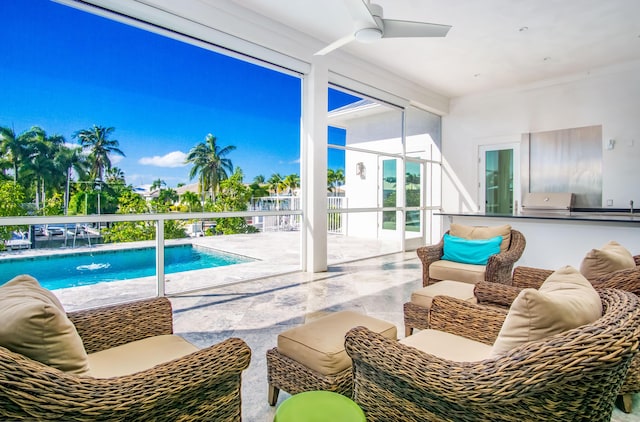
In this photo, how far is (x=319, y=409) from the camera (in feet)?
4.05

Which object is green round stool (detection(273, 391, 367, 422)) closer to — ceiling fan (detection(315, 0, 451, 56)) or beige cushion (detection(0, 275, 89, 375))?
beige cushion (detection(0, 275, 89, 375))

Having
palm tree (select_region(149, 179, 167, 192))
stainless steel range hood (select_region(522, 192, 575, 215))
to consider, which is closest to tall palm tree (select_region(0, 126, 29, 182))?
palm tree (select_region(149, 179, 167, 192))

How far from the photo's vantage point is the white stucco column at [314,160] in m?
5.18

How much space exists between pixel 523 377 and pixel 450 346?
0.72 metres

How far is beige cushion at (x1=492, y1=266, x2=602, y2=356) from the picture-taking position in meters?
1.04

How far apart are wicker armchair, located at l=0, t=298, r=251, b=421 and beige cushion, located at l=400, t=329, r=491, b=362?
844mm

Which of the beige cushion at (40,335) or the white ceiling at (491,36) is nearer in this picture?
the beige cushion at (40,335)

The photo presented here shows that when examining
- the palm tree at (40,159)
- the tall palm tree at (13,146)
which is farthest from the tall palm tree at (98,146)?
the tall palm tree at (13,146)

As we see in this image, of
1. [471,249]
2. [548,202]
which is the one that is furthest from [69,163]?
[548,202]

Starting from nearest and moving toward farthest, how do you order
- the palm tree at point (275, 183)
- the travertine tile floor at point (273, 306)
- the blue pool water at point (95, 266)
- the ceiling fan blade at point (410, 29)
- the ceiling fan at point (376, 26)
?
the travertine tile floor at point (273, 306)
the ceiling fan at point (376, 26)
the ceiling fan blade at point (410, 29)
the blue pool water at point (95, 266)
the palm tree at point (275, 183)

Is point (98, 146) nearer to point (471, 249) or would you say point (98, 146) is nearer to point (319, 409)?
point (319, 409)

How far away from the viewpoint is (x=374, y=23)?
3076mm

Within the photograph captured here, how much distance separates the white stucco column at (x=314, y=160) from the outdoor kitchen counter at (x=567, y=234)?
2.21 metres

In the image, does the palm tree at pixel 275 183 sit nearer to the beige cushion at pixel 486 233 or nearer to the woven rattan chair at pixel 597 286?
the beige cushion at pixel 486 233
